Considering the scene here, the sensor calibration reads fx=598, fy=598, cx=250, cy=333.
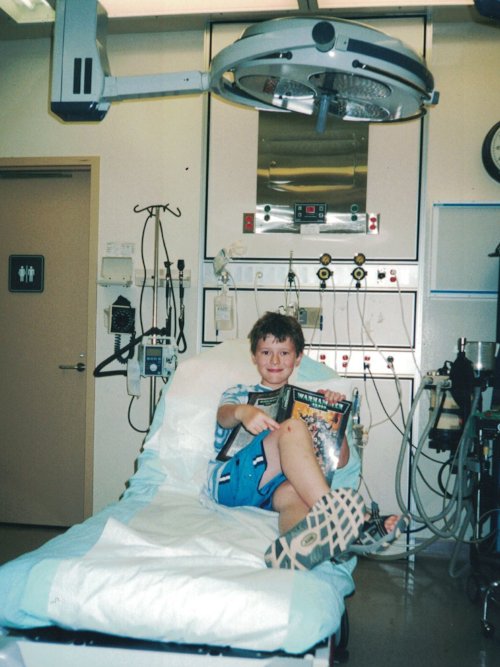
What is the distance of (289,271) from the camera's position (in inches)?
137

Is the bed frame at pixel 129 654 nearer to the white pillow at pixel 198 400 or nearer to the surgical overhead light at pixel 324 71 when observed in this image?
the white pillow at pixel 198 400

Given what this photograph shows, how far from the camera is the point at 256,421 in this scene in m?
2.06

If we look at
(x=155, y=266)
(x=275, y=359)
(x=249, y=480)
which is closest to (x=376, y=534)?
(x=249, y=480)

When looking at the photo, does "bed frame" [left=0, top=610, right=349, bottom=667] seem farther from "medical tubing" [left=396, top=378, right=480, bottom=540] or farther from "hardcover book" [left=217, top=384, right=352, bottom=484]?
"medical tubing" [left=396, top=378, right=480, bottom=540]

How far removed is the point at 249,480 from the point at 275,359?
0.56 meters

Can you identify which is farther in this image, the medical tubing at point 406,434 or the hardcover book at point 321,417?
the medical tubing at point 406,434

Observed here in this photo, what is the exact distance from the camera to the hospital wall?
3.48 metres

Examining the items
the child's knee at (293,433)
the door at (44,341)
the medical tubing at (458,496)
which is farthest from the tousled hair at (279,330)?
the door at (44,341)

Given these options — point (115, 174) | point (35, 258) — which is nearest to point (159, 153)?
point (115, 174)

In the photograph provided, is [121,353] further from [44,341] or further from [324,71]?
[324,71]

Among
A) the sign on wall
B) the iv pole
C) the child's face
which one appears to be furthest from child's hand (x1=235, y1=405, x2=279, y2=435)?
the sign on wall

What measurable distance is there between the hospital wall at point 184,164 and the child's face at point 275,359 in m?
1.09

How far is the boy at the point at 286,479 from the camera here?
1.57 metres

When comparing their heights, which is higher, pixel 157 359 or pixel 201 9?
pixel 201 9
